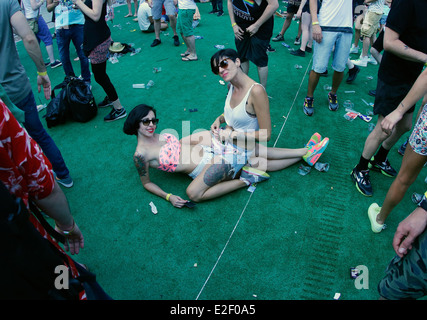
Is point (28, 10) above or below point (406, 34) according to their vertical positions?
below

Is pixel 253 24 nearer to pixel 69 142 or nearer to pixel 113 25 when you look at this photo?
pixel 69 142

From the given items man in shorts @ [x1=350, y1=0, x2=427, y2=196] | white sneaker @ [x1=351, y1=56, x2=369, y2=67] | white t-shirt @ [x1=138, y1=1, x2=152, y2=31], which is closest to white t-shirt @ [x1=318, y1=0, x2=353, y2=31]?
man in shorts @ [x1=350, y1=0, x2=427, y2=196]

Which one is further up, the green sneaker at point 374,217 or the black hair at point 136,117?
the black hair at point 136,117

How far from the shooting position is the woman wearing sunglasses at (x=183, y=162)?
2.74 meters

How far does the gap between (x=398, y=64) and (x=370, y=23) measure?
3465 millimetres

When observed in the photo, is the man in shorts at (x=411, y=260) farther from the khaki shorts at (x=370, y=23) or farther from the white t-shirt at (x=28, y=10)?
the white t-shirt at (x=28, y=10)

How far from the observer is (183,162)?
295cm

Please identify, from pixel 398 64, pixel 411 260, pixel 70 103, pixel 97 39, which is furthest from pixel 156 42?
pixel 411 260

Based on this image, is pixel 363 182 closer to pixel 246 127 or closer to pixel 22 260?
pixel 246 127

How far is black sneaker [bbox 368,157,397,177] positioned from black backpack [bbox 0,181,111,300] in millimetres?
3198

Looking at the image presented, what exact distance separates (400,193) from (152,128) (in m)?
2.17

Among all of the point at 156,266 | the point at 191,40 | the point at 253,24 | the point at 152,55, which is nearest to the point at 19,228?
the point at 156,266

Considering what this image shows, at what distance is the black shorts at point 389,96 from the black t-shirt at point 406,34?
0.04 meters

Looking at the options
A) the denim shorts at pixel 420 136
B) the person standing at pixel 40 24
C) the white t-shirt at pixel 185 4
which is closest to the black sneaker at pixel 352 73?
the white t-shirt at pixel 185 4
